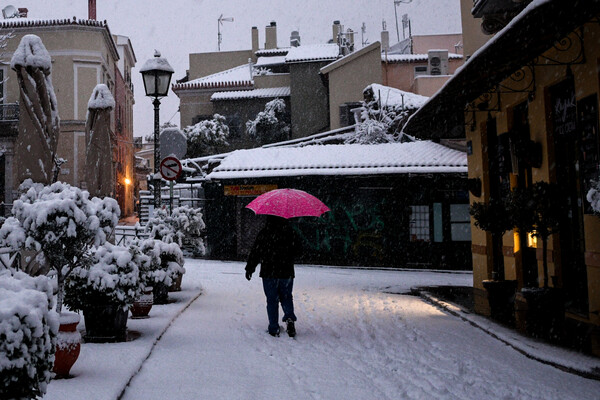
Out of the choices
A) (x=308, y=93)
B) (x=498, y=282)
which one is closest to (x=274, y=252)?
(x=498, y=282)

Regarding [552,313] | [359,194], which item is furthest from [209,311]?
[359,194]

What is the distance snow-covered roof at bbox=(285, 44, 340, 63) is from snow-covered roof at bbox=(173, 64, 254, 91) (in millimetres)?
3387

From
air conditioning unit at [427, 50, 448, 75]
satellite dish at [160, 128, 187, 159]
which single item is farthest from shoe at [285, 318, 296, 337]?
air conditioning unit at [427, 50, 448, 75]

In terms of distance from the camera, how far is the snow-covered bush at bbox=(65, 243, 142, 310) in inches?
273

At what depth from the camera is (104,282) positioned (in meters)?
6.90

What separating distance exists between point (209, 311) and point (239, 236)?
41.9 ft

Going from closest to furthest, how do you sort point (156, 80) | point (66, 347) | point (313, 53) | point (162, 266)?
1. point (66, 347)
2. point (162, 266)
3. point (156, 80)
4. point (313, 53)

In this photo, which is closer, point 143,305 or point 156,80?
point 143,305

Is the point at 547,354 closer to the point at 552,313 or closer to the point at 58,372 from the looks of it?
the point at 552,313

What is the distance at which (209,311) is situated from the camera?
34.3 ft

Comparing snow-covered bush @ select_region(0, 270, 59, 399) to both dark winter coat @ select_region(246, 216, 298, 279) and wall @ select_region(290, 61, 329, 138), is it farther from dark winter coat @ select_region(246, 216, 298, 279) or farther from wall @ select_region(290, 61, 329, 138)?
wall @ select_region(290, 61, 329, 138)

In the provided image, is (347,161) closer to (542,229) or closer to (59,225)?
(542,229)

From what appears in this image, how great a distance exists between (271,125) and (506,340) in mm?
29405

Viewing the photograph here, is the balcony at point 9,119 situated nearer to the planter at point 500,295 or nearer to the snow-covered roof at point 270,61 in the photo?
the snow-covered roof at point 270,61
